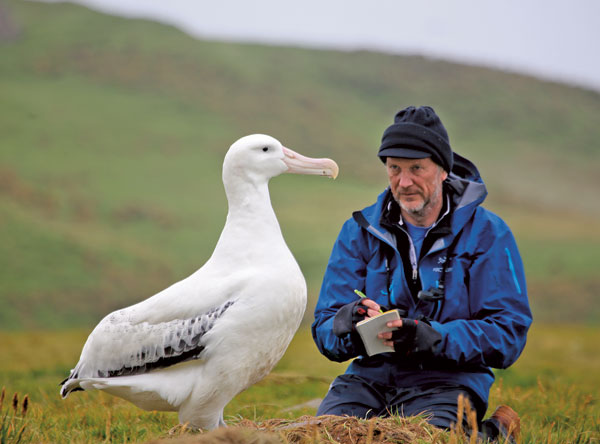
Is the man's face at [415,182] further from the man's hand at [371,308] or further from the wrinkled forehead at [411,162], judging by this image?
the man's hand at [371,308]

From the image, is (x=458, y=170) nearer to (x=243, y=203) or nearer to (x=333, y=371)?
(x=243, y=203)

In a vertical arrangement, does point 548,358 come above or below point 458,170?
below

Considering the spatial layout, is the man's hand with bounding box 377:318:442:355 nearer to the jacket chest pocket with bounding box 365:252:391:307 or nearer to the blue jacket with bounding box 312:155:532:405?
the blue jacket with bounding box 312:155:532:405

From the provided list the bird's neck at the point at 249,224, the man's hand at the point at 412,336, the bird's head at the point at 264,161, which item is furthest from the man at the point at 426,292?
the bird's neck at the point at 249,224

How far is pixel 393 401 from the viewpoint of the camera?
4750 mm

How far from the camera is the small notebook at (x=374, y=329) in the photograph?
422 centimetres

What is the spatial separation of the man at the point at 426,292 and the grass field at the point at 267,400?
0.60 m

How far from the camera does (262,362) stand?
4473mm

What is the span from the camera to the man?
440cm

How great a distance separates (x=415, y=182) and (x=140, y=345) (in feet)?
6.50

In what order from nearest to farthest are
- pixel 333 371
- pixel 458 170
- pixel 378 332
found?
→ pixel 378 332
pixel 458 170
pixel 333 371

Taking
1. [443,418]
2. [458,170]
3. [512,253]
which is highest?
[458,170]

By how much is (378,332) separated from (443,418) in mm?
677

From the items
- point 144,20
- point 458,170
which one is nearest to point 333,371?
point 458,170
